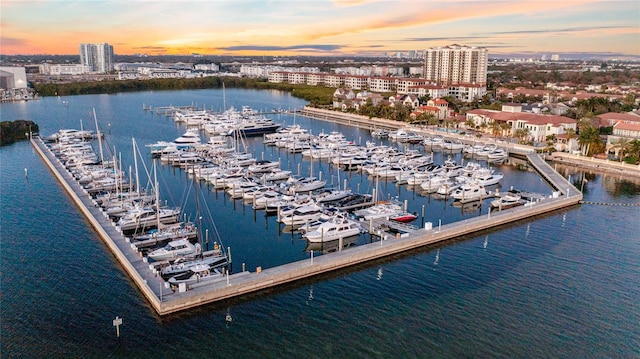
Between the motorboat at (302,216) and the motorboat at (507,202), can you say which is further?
the motorboat at (507,202)

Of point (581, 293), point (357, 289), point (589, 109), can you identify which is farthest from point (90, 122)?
point (589, 109)

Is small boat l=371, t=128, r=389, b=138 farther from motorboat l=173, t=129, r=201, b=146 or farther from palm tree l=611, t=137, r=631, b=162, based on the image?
palm tree l=611, t=137, r=631, b=162

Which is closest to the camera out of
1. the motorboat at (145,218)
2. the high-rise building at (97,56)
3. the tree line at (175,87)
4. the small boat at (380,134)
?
the motorboat at (145,218)

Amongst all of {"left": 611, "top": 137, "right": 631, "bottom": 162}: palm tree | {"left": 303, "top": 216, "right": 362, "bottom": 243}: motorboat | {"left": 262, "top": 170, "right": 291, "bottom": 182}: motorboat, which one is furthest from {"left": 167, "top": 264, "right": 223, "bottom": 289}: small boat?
{"left": 611, "top": 137, "right": 631, "bottom": 162}: palm tree

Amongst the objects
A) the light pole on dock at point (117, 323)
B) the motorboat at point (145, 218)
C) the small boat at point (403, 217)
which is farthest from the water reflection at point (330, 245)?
the light pole on dock at point (117, 323)

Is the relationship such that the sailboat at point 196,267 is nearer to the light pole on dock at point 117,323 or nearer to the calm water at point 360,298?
the calm water at point 360,298

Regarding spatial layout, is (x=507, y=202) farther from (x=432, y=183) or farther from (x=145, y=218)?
(x=145, y=218)

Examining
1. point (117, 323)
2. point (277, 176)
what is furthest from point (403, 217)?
point (117, 323)
